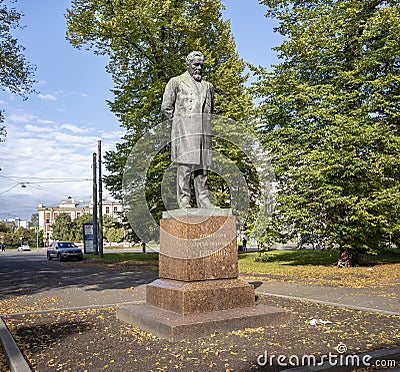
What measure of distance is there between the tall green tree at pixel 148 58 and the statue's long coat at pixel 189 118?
12530 millimetres

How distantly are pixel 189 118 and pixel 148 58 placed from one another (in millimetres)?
16494

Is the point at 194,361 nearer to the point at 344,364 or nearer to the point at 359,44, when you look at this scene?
the point at 344,364

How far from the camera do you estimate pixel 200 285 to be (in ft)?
23.7

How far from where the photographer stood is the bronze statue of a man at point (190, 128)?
26.8 feet

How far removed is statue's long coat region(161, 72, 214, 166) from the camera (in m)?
8.17

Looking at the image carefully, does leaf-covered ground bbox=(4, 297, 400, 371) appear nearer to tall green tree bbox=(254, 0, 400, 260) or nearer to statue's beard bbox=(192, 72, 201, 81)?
statue's beard bbox=(192, 72, 201, 81)

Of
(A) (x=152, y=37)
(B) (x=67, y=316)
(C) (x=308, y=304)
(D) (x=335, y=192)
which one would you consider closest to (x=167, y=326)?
(B) (x=67, y=316)

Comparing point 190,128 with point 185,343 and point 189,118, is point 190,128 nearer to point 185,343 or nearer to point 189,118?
point 189,118

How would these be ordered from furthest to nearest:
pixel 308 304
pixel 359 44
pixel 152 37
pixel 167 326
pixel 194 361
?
pixel 152 37, pixel 359 44, pixel 308 304, pixel 167 326, pixel 194 361

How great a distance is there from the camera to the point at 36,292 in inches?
523

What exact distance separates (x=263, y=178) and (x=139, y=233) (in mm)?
8195

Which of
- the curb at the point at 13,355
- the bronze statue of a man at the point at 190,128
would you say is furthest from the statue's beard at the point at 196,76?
the curb at the point at 13,355

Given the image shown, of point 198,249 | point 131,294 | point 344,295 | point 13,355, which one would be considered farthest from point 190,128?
point 344,295

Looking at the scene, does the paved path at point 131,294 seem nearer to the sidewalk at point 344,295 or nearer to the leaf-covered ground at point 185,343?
the sidewalk at point 344,295
